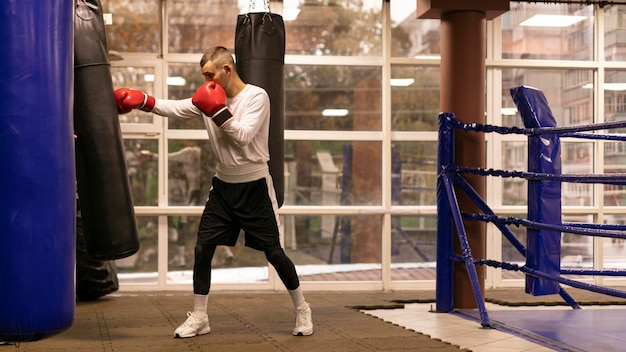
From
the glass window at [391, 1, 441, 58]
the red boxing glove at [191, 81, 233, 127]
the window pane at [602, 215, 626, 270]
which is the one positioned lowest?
the window pane at [602, 215, 626, 270]

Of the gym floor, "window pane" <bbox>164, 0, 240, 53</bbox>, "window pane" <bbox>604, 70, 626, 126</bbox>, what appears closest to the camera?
the gym floor

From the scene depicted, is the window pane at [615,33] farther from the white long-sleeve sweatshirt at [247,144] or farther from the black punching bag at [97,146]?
the black punching bag at [97,146]

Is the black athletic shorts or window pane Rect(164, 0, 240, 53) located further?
window pane Rect(164, 0, 240, 53)

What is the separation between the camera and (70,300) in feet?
10.1

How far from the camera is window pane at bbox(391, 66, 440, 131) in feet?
25.6

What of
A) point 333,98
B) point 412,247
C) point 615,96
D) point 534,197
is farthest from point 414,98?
point 534,197

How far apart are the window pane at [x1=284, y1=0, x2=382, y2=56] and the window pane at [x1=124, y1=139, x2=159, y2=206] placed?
57.4 inches

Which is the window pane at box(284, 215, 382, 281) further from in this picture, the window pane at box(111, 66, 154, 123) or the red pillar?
the red pillar

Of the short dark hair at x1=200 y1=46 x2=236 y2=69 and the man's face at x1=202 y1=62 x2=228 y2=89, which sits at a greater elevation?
the short dark hair at x1=200 y1=46 x2=236 y2=69

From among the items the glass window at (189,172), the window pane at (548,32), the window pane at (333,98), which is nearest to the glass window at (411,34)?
the window pane at (333,98)

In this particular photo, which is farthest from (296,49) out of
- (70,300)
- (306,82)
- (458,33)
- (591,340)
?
(70,300)

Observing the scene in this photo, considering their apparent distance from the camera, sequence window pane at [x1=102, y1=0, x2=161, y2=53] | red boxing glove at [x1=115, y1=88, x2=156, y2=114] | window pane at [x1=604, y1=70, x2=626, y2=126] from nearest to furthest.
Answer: red boxing glove at [x1=115, y1=88, x2=156, y2=114], window pane at [x1=102, y1=0, x2=161, y2=53], window pane at [x1=604, y1=70, x2=626, y2=126]

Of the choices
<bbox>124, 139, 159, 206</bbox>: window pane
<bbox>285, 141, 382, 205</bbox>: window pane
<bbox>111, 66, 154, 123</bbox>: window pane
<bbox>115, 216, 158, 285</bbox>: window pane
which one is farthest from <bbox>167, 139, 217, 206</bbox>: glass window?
<bbox>285, 141, 382, 205</bbox>: window pane

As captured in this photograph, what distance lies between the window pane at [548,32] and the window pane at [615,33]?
145 millimetres
